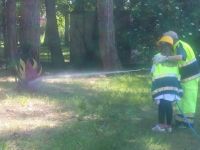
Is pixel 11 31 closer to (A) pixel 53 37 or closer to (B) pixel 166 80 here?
(A) pixel 53 37

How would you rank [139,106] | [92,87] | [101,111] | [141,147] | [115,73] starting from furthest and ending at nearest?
[115,73] < [92,87] < [139,106] < [101,111] < [141,147]

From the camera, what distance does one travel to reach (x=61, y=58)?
70.6 feet

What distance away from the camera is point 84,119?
379 inches

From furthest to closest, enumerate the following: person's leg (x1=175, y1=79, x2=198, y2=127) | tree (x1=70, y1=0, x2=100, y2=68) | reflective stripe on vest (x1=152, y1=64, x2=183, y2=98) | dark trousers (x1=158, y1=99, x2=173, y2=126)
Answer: tree (x1=70, y1=0, x2=100, y2=68), person's leg (x1=175, y1=79, x2=198, y2=127), dark trousers (x1=158, y1=99, x2=173, y2=126), reflective stripe on vest (x1=152, y1=64, x2=183, y2=98)

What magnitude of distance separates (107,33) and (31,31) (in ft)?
13.4

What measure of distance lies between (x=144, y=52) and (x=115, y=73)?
2.96m

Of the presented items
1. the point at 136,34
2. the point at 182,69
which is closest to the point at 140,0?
the point at 136,34

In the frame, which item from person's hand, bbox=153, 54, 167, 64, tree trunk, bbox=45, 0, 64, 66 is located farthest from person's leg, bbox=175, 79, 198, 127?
tree trunk, bbox=45, 0, 64, 66

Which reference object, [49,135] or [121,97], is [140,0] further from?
[49,135]

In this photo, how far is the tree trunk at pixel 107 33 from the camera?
17.2 metres

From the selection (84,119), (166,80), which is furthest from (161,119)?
(84,119)

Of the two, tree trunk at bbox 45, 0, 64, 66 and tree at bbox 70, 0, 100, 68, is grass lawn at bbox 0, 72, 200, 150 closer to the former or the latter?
tree at bbox 70, 0, 100, 68

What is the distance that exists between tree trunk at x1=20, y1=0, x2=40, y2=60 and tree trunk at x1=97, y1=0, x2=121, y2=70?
11.1 feet

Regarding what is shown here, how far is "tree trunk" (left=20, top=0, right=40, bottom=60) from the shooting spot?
44.1 feet
